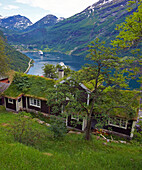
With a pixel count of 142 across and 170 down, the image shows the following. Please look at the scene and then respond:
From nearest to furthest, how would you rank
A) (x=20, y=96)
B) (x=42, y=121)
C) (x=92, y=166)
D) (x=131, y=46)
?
(x=92, y=166), (x=131, y=46), (x=42, y=121), (x=20, y=96)

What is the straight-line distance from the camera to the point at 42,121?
19125 millimetres

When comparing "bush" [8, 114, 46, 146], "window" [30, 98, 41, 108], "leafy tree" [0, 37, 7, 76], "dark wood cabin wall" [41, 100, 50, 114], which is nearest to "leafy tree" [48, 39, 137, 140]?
"bush" [8, 114, 46, 146]

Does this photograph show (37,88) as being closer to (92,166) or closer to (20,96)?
(20,96)

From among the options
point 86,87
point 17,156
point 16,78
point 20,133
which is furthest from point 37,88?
point 17,156

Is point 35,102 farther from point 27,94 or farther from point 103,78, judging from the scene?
point 103,78

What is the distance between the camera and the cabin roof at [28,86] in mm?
21312

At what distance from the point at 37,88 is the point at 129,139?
1611 centimetres

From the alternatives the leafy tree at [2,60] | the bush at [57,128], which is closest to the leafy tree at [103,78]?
the bush at [57,128]

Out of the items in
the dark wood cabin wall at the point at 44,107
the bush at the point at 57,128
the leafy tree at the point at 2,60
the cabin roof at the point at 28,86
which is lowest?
the dark wood cabin wall at the point at 44,107

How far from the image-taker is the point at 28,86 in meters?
22.4

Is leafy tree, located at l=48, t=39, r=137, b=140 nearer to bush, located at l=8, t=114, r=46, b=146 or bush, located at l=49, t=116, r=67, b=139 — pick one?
bush, located at l=49, t=116, r=67, b=139

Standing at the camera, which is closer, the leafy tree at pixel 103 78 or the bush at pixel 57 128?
the leafy tree at pixel 103 78

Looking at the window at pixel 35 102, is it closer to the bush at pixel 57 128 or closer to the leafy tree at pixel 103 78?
the bush at pixel 57 128

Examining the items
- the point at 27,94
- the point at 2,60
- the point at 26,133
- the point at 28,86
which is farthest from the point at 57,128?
the point at 2,60
